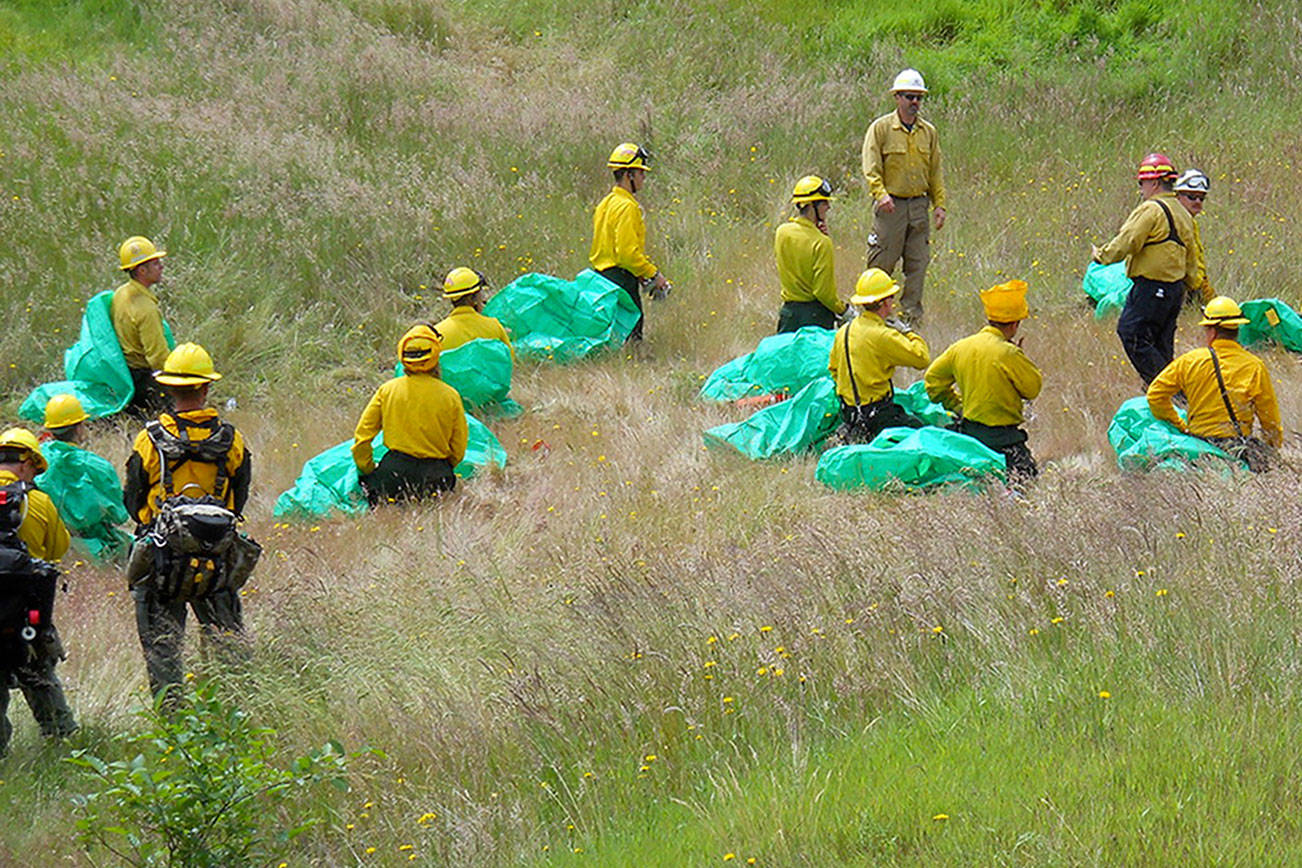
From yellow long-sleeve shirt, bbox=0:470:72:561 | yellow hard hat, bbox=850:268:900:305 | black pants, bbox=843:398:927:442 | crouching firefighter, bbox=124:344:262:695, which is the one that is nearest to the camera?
crouching firefighter, bbox=124:344:262:695

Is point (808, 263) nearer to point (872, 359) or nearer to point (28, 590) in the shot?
point (872, 359)

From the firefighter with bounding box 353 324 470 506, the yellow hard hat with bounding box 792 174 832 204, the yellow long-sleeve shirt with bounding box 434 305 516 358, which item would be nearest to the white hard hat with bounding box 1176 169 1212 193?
the yellow hard hat with bounding box 792 174 832 204

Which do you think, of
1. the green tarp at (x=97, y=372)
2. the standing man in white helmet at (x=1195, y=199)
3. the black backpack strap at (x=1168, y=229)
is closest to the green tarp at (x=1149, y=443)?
the black backpack strap at (x=1168, y=229)

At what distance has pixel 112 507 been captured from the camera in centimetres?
793

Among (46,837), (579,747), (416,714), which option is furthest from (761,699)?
(46,837)

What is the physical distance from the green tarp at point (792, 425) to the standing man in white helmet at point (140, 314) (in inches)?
154

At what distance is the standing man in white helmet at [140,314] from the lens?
31.1ft

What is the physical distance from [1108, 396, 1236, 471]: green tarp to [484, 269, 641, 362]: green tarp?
13.7ft

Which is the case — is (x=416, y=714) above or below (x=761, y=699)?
below

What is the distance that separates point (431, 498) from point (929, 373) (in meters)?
2.95

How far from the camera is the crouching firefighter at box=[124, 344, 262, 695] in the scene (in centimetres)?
565

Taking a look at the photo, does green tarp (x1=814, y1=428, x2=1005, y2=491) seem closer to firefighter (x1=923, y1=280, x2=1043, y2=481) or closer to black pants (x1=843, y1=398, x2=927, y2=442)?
firefighter (x1=923, y1=280, x2=1043, y2=481)

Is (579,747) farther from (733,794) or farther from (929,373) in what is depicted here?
(929,373)

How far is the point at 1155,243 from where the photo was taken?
8734 mm
